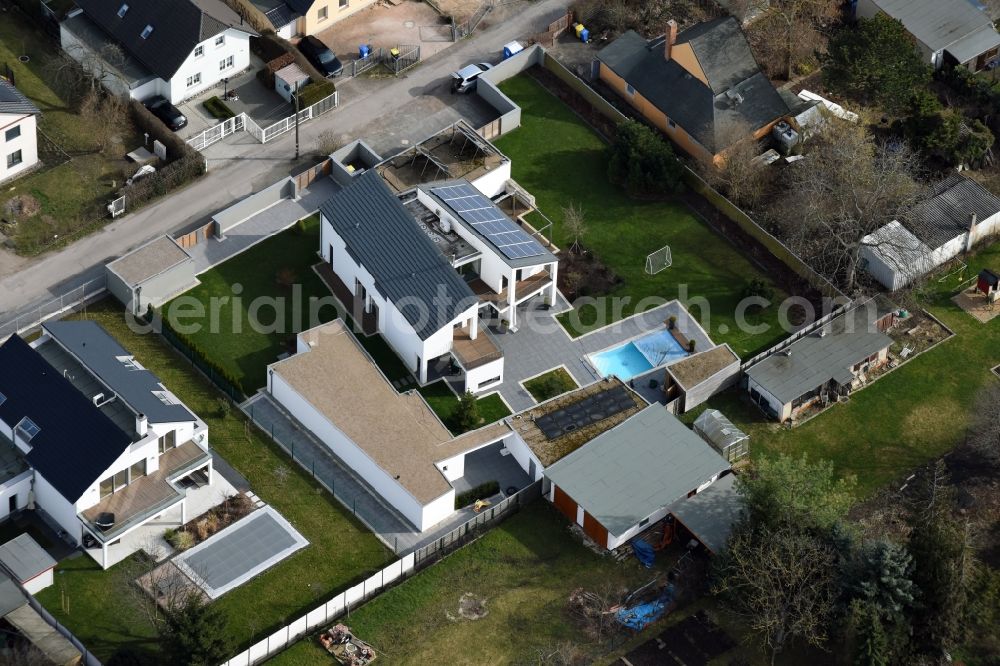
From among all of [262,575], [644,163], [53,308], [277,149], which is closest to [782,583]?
[262,575]

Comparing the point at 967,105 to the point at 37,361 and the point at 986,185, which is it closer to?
the point at 986,185

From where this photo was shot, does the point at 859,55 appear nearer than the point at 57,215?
No

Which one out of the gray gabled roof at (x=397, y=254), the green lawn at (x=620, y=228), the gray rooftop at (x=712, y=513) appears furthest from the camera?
the green lawn at (x=620, y=228)

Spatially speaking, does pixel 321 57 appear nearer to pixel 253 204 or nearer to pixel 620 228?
pixel 253 204

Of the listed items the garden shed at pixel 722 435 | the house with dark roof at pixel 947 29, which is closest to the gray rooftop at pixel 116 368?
the garden shed at pixel 722 435

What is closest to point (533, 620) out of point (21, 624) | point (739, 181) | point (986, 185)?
point (21, 624)

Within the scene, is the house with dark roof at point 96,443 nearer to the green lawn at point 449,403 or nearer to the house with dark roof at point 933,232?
the green lawn at point 449,403
